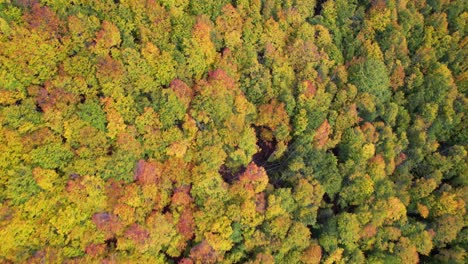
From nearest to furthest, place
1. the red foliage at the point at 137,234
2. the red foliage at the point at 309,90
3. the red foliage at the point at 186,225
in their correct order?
the red foliage at the point at 137,234 → the red foliage at the point at 186,225 → the red foliage at the point at 309,90

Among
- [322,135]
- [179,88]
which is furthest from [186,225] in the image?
[322,135]

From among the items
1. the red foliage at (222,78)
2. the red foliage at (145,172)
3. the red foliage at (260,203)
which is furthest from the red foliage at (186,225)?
the red foliage at (222,78)

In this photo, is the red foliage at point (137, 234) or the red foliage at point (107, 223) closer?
the red foliage at point (107, 223)

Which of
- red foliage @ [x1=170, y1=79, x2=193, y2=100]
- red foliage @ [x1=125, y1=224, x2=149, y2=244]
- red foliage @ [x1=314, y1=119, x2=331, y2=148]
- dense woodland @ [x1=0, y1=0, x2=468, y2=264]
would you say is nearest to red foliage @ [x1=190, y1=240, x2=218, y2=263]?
dense woodland @ [x1=0, y1=0, x2=468, y2=264]

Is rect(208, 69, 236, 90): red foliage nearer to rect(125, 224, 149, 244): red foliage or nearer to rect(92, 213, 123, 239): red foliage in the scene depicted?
rect(125, 224, 149, 244): red foliage

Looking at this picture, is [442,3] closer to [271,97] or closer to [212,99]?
[271,97]

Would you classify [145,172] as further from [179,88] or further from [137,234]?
[179,88]

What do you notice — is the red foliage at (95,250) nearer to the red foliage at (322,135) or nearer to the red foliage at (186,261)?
the red foliage at (186,261)

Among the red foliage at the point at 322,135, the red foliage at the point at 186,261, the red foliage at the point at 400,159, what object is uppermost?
the red foliage at the point at 322,135
